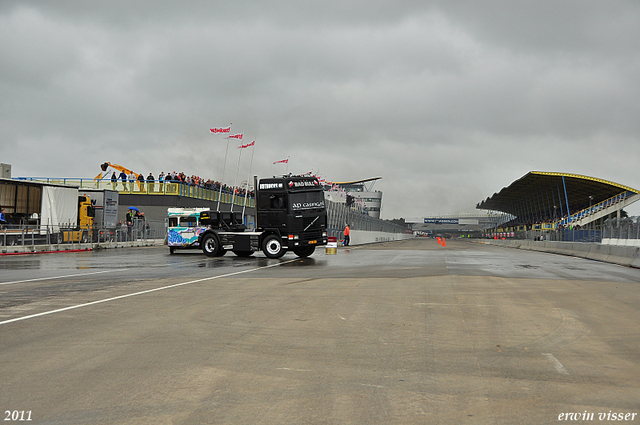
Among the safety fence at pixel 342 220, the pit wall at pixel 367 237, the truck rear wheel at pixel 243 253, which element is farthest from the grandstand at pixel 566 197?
the truck rear wheel at pixel 243 253

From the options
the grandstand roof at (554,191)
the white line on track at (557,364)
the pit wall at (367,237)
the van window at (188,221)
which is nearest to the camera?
the white line on track at (557,364)

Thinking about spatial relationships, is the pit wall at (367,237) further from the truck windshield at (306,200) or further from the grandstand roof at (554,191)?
the truck windshield at (306,200)

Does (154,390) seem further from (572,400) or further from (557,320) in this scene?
(557,320)

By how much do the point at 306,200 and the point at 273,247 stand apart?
2504 millimetres

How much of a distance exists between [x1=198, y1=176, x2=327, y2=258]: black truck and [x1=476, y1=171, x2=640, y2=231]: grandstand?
58.2m

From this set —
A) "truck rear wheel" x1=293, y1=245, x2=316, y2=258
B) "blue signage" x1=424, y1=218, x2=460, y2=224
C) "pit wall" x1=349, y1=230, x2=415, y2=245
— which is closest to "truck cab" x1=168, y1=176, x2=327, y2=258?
"truck rear wheel" x1=293, y1=245, x2=316, y2=258

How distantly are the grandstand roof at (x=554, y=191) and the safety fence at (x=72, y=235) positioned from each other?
183 ft

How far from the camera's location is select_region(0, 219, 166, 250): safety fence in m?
30.3

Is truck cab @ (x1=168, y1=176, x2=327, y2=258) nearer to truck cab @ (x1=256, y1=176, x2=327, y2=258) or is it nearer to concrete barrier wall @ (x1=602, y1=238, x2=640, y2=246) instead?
truck cab @ (x1=256, y1=176, x2=327, y2=258)

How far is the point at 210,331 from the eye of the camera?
721cm

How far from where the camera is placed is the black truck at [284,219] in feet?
79.3

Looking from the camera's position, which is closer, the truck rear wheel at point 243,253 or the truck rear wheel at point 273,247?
the truck rear wheel at point 273,247

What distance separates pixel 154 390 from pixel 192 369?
677 millimetres

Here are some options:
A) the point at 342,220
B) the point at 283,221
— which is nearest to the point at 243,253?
the point at 283,221
